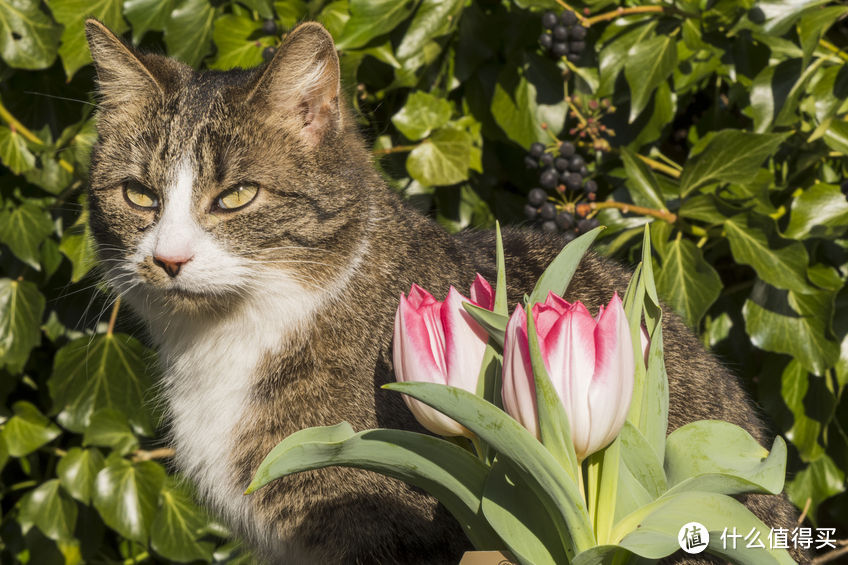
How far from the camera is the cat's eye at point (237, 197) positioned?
4.85ft

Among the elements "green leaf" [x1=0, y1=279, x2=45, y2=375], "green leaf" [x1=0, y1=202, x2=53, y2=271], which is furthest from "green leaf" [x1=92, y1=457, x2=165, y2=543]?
"green leaf" [x1=0, y1=202, x2=53, y2=271]

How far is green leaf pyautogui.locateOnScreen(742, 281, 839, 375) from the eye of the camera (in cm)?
190

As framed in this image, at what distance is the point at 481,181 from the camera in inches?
93.5

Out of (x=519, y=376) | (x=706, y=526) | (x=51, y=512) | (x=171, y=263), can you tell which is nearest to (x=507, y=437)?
(x=519, y=376)

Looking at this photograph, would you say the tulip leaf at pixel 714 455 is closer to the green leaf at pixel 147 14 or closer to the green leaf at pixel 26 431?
the green leaf at pixel 147 14

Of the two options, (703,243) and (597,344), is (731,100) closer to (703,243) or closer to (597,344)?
(703,243)

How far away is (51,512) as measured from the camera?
7.74 ft

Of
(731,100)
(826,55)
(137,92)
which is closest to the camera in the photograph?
(137,92)

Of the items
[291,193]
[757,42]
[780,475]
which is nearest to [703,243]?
[757,42]

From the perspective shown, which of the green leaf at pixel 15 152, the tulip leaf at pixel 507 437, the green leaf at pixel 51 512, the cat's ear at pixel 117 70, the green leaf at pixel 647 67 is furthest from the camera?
the green leaf at pixel 51 512

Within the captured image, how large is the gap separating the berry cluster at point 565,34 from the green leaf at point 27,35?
3.70ft

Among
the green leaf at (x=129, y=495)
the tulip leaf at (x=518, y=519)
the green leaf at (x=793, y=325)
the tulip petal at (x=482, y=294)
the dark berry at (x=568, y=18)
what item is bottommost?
the green leaf at (x=129, y=495)

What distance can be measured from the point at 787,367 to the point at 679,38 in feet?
2.61

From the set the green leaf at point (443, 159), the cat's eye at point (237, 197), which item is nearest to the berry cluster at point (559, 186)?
the green leaf at point (443, 159)
